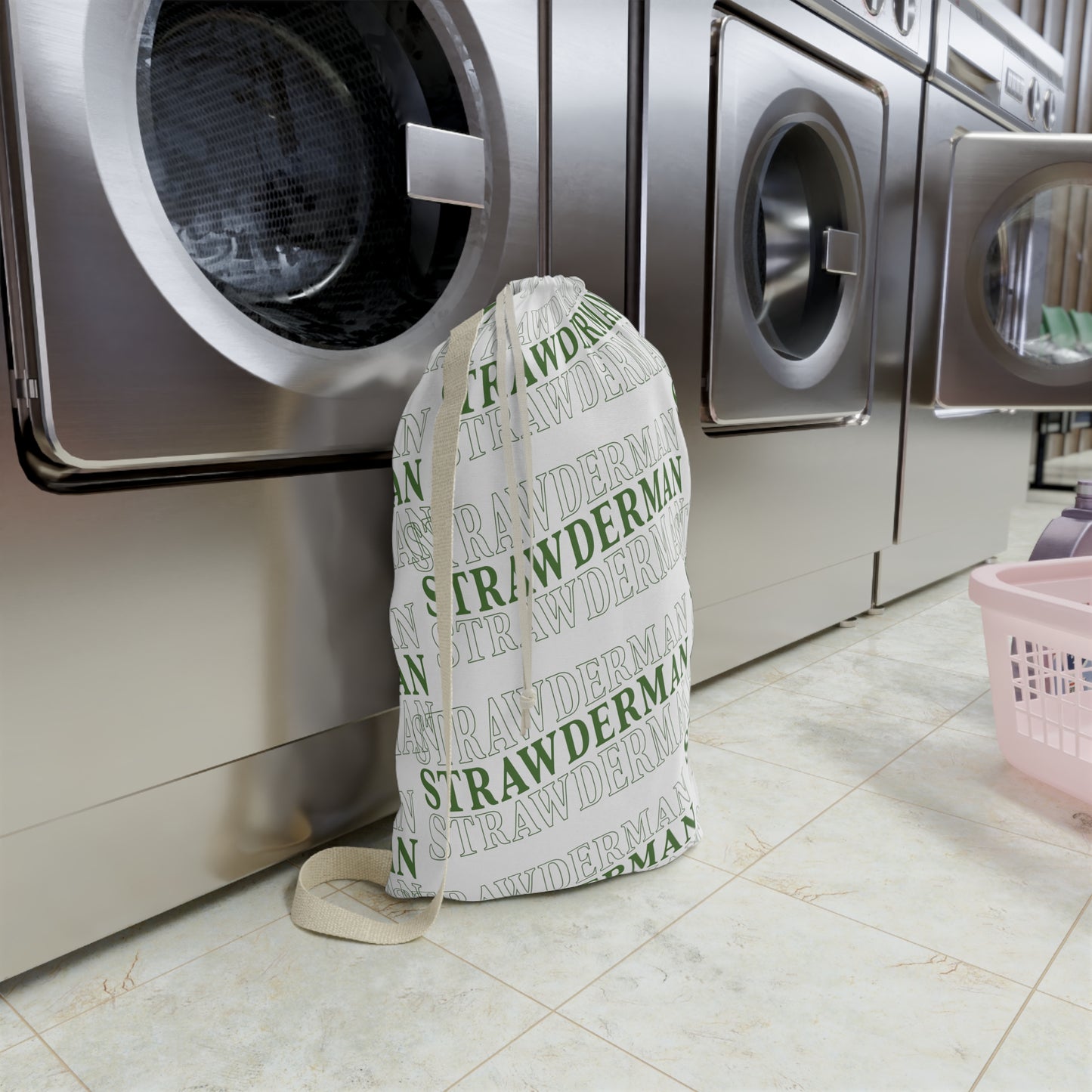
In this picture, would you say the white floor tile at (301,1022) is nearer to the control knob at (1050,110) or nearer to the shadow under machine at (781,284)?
the shadow under machine at (781,284)

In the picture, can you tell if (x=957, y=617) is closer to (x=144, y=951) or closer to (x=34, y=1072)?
(x=144, y=951)

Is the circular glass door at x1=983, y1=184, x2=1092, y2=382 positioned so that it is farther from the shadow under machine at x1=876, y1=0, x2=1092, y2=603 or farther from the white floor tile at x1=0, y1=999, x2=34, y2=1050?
the white floor tile at x1=0, y1=999, x2=34, y2=1050

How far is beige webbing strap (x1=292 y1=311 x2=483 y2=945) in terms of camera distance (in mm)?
778

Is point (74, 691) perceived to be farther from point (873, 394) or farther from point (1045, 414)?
point (1045, 414)

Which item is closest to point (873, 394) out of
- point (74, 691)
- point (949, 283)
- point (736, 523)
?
point (949, 283)

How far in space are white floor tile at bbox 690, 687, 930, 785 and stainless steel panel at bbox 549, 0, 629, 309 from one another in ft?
1.92

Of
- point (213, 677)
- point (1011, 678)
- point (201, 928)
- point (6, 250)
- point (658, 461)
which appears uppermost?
point (6, 250)

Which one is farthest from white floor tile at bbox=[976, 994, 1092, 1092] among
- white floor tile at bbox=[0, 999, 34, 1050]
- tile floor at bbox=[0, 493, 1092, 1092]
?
white floor tile at bbox=[0, 999, 34, 1050]

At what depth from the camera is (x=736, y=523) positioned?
1379 millimetres

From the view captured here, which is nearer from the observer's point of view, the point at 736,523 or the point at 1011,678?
the point at 1011,678

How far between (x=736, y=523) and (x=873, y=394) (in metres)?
0.48

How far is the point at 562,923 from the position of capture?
81 centimetres

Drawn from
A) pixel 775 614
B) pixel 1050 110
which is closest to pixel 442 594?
pixel 775 614

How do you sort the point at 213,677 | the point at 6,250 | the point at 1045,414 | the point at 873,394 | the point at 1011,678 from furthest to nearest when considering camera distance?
the point at 1045,414, the point at 873,394, the point at 1011,678, the point at 213,677, the point at 6,250
